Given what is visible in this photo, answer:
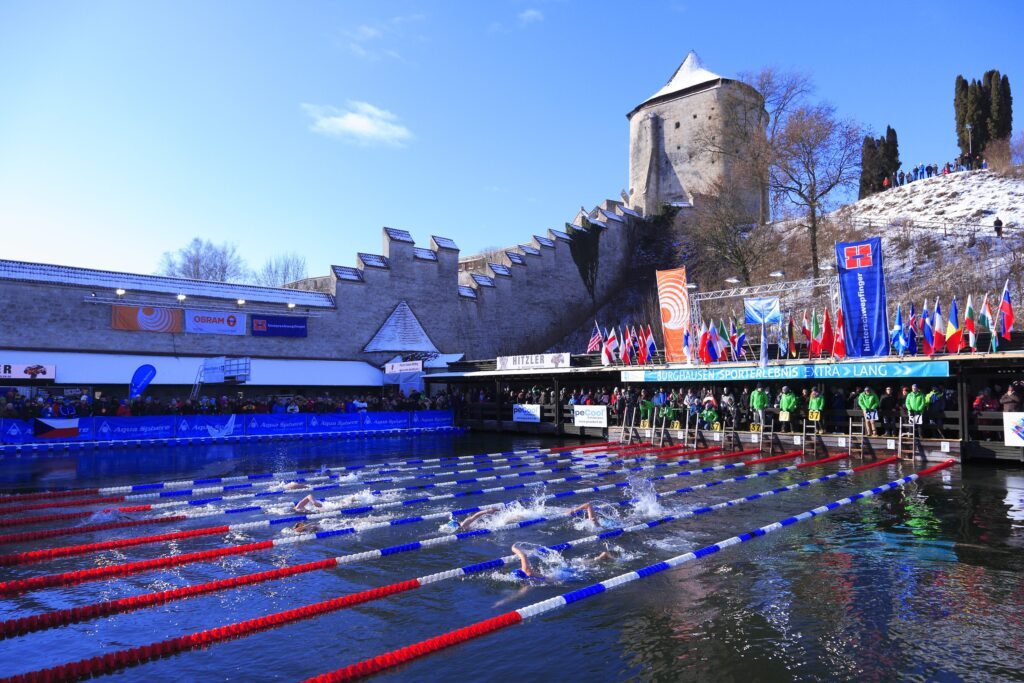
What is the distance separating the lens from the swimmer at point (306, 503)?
12805 millimetres

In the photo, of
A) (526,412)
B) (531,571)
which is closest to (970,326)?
(531,571)

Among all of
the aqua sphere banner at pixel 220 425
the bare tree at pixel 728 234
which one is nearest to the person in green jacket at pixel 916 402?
the aqua sphere banner at pixel 220 425

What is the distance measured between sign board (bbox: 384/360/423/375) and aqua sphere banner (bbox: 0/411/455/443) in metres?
2.40

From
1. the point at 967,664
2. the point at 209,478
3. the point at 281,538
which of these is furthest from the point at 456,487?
the point at 967,664

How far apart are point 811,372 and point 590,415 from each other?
31.6 ft

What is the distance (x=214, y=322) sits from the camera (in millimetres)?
33656

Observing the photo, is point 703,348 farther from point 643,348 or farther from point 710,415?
point 643,348

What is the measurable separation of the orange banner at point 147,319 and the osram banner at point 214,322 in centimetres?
41

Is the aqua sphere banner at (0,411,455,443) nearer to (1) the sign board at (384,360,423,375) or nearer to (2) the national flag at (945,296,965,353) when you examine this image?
(1) the sign board at (384,360,423,375)

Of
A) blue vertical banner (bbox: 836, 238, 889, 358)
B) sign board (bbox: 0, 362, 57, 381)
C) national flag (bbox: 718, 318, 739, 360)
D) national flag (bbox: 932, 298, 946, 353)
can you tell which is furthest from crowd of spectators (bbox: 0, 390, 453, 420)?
national flag (bbox: 932, 298, 946, 353)

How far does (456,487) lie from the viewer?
15.8 m

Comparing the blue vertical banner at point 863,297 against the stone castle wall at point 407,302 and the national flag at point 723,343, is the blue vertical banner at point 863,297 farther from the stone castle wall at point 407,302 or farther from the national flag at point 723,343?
the stone castle wall at point 407,302

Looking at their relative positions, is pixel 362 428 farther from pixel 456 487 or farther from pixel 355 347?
pixel 456 487

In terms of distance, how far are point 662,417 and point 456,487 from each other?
451 inches
